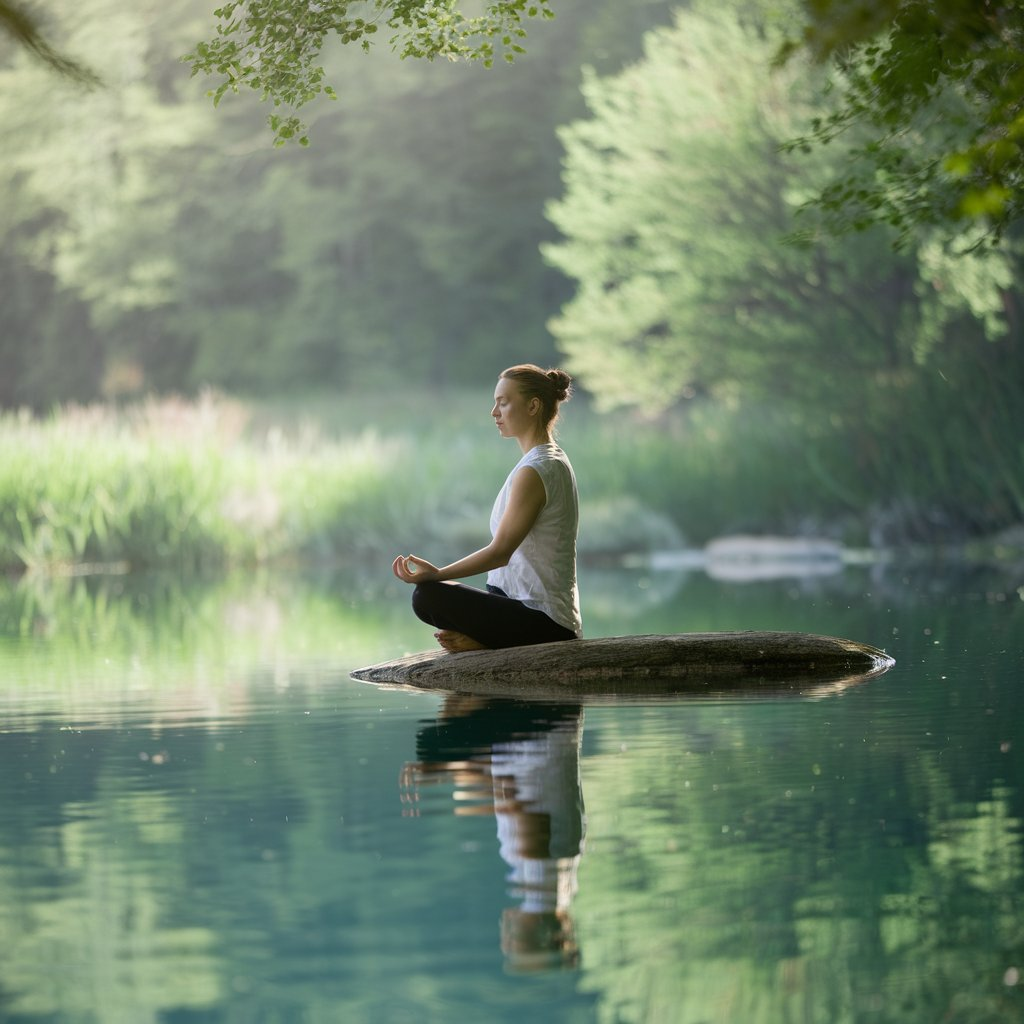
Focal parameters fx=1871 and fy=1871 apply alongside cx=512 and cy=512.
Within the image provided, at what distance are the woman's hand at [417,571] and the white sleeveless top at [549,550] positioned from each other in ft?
0.83

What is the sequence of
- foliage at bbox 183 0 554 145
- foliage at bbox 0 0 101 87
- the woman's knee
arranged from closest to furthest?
foliage at bbox 0 0 101 87, foliage at bbox 183 0 554 145, the woman's knee

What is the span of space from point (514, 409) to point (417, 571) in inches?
29.8

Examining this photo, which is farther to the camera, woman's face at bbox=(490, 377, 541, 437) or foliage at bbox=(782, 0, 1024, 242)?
woman's face at bbox=(490, 377, 541, 437)

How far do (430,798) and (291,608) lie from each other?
27.9 ft

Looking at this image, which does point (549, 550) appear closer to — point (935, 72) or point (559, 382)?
point (559, 382)

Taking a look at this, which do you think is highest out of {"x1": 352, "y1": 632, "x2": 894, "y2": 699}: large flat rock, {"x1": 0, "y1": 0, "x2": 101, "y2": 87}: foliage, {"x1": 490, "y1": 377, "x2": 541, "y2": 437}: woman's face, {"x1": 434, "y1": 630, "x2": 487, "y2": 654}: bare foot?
{"x1": 0, "y1": 0, "x2": 101, "y2": 87}: foliage

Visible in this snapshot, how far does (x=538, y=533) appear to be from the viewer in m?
7.60

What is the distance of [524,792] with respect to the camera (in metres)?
5.02

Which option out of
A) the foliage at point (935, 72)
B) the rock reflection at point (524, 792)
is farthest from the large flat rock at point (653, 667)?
the foliage at point (935, 72)

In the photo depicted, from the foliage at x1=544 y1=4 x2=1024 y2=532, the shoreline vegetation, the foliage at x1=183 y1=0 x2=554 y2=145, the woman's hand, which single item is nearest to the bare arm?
the woman's hand

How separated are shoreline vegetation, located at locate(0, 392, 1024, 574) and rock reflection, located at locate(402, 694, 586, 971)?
11622 mm

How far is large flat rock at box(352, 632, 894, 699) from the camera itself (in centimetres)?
755

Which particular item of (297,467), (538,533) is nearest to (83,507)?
(297,467)

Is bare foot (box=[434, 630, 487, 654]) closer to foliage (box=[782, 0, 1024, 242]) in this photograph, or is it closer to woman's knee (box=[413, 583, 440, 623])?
woman's knee (box=[413, 583, 440, 623])
